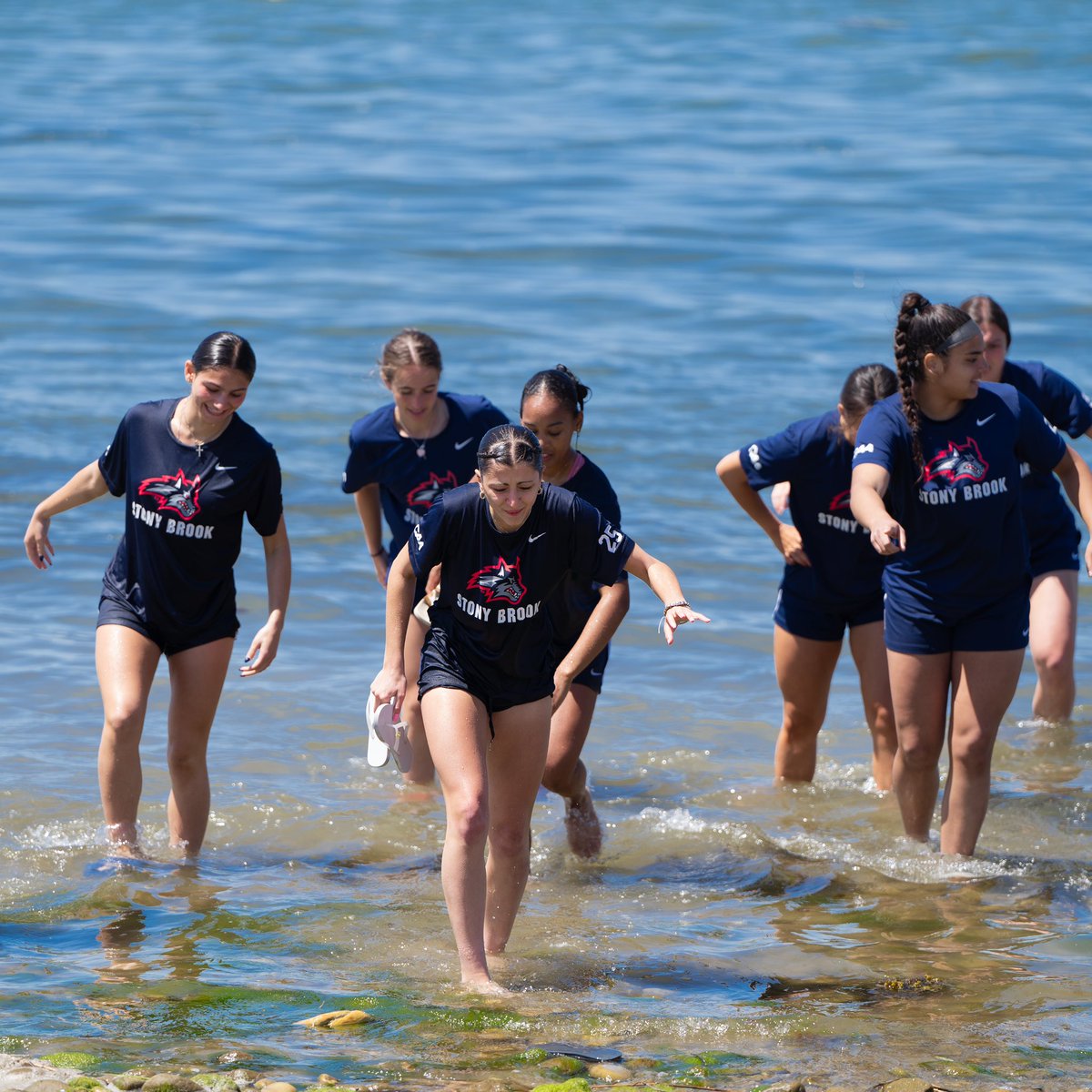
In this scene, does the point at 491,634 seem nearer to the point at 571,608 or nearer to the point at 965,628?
the point at 571,608

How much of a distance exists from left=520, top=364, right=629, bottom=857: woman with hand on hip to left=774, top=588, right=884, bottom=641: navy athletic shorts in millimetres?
1211

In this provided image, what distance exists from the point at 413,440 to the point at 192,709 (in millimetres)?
1715

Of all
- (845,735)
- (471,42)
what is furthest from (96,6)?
(845,735)

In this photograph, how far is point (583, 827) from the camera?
7.37 meters

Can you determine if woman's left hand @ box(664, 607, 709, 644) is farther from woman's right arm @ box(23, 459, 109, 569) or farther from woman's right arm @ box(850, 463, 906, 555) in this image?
woman's right arm @ box(23, 459, 109, 569)

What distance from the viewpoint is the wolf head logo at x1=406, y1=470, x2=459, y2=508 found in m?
7.77

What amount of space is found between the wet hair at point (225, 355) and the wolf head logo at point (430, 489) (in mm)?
1391

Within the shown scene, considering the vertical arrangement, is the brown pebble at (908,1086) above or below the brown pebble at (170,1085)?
below

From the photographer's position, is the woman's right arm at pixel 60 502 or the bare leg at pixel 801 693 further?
the bare leg at pixel 801 693

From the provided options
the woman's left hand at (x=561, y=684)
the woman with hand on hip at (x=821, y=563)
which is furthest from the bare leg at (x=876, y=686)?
the woman's left hand at (x=561, y=684)

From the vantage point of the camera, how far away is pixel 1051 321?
1808cm

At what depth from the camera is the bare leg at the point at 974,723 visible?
6.59 metres

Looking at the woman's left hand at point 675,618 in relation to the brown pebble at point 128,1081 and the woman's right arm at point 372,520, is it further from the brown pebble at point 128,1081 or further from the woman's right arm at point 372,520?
the woman's right arm at point 372,520

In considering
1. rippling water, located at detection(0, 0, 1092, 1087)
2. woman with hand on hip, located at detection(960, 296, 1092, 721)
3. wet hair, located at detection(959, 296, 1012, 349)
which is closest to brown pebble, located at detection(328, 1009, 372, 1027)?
rippling water, located at detection(0, 0, 1092, 1087)
